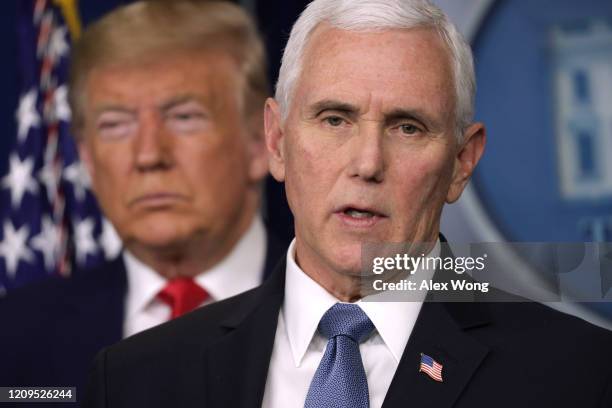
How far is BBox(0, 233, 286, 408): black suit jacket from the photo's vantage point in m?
2.85

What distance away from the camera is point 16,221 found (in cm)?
342

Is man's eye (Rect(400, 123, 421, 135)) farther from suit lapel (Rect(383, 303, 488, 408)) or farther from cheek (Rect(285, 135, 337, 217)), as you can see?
suit lapel (Rect(383, 303, 488, 408))

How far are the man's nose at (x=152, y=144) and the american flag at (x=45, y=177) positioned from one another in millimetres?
498

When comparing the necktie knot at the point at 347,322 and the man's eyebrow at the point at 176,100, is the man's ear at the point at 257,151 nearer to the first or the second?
the man's eyebrow at the point at 176,100

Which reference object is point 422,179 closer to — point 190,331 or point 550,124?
point 190,331

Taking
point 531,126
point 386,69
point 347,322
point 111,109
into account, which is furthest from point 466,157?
point 111,109

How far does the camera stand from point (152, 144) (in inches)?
115

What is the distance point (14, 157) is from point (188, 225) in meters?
0.76

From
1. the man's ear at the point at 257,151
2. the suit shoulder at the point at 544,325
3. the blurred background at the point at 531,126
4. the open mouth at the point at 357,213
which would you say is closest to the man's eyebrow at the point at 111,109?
the man's ear at the point at 257,151

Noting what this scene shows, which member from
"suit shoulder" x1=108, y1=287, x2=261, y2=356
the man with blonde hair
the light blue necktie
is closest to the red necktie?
the man with blonde hair

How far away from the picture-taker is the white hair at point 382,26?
191 centimetres

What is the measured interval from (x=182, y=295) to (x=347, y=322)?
1032mm

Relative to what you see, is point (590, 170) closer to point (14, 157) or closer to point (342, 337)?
point (342, 337)

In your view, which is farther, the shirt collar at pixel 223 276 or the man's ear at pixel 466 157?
the shirt collar at pixel 223 276
